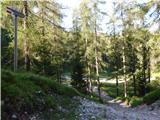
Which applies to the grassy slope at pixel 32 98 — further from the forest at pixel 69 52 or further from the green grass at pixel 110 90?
the green grass at pixel 110 90

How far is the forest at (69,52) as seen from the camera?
1187cm

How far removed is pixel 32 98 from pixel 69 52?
52.8 metres

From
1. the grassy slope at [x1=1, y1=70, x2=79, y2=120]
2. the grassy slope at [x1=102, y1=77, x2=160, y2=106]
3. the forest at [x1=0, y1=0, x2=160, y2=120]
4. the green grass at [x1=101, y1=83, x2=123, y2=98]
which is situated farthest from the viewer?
the green grass at [x1=101, y1=83, x2=123, y2=98]

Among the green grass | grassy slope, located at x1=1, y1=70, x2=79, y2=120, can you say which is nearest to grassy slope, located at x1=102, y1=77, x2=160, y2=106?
the green grass

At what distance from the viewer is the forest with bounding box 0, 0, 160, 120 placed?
467 inches

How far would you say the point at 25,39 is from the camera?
2505cm

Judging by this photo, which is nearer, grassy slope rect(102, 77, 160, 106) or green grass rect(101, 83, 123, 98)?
→ grassy slope rect(102, 77, 160, 106)

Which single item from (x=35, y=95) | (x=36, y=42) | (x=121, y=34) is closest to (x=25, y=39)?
(x=36, y=42)

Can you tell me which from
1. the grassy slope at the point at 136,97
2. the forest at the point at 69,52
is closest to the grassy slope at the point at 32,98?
the forest at the point at 69,52

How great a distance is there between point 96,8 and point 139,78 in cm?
1184

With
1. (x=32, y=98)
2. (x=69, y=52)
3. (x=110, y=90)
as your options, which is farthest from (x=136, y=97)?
(x=32, y=98)

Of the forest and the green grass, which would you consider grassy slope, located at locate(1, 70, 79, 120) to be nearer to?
the forest

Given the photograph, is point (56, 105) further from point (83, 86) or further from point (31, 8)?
point (83, 86)

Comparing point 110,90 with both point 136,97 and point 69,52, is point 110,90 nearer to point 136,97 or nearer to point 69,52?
point 69,52
